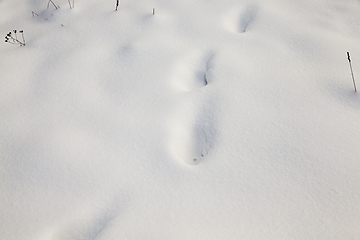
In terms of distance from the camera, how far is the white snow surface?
0.99 m

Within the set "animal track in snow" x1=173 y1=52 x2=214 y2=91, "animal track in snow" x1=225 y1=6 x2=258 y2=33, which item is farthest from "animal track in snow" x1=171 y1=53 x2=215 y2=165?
"animal track in snow" x1=225 y1=6 x2=258 y2=33

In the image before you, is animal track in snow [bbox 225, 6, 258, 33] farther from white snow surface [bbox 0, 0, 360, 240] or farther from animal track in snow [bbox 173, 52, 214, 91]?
animal track in snow [bbox 173, 52, 214, 91]

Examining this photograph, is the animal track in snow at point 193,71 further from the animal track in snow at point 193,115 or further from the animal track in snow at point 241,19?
the animal track in snow at point 241,19

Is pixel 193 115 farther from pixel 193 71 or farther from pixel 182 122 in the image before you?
pixel 193 71

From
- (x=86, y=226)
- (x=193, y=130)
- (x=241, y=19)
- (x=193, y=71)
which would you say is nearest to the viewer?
(x=86, y=226)

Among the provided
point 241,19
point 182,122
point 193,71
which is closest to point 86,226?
point 182,122

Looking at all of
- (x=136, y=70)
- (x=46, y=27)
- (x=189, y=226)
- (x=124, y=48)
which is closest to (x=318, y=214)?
(x=189, y=226)

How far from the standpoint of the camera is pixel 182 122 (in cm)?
127

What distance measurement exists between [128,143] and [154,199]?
302mm

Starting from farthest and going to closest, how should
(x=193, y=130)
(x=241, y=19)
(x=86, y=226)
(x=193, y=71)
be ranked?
(x=241, y=19)
(x=193, y=71)
(x=193, y=130)
(x=86, y=226)

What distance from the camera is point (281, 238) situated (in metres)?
0.92

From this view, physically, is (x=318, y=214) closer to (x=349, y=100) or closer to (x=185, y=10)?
(x=349, y=100)

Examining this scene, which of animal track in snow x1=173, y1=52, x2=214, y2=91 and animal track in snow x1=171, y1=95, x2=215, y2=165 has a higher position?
animal track in snow x1=173, y1=52, x2=214, y2=91

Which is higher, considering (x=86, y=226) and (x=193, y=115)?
(x=193, y=115)
